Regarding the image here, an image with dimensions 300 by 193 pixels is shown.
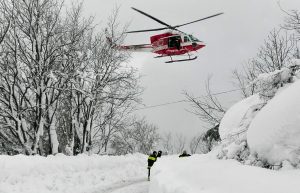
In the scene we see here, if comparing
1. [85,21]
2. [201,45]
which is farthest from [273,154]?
[85,21]

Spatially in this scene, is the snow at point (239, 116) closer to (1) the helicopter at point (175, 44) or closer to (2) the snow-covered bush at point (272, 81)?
(2) the snow-covered bush at point (272, 81)

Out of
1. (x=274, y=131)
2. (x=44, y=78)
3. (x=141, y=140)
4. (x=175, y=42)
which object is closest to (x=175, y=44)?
(x=175, y=42)

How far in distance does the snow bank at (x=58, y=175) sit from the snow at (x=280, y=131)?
8.54m

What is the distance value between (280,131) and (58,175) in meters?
11.2

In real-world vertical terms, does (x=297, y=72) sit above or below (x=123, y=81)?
below

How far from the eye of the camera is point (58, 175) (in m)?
15.5

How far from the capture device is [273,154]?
674 centimetres

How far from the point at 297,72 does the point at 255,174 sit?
10.9 feet

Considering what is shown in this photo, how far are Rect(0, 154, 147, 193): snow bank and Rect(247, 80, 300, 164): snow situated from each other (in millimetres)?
8541

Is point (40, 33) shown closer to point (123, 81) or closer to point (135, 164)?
point (123, 81)

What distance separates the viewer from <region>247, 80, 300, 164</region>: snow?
20.9ft

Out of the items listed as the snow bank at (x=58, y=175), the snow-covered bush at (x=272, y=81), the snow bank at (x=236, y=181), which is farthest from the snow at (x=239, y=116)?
the snow bank at (x=58, y=175)

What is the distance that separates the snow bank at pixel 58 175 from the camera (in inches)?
529

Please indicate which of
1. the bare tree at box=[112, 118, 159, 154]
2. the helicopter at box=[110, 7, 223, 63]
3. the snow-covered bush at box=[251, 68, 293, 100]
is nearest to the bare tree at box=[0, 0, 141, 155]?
the helicopter at box=[110, 7, 223, 63]
